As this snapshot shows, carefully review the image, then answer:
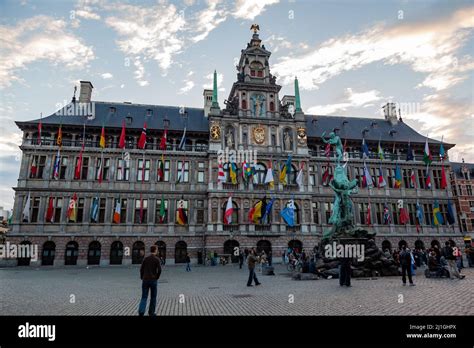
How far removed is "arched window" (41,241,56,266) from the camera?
Answer: 34625mm

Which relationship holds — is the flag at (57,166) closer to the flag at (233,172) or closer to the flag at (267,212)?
the flag at (233,172)

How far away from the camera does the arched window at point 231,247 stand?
120 ft

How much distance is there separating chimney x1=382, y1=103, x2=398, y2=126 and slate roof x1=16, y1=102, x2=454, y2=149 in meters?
0.67

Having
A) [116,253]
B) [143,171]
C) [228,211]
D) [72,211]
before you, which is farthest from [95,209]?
[228,211]

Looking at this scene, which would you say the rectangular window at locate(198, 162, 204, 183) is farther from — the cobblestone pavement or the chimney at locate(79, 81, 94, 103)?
the cobblestone pavement

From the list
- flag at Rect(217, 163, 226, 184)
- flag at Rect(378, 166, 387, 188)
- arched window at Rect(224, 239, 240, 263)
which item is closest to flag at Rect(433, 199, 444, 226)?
flag at Rect(378, 166, 387, 188)

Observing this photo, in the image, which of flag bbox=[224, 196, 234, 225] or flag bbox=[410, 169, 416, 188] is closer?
flag bbox=[224, 196, 234, 225]

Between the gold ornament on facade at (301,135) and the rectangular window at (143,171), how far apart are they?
64.0 ft

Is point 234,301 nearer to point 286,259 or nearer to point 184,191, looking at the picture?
point 286,259

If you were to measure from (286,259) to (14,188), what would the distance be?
31.0m

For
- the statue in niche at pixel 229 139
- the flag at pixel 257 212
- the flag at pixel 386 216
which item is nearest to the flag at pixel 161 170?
the statue in niche at pixel 229 139

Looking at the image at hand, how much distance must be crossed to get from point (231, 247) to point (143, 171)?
1393cm

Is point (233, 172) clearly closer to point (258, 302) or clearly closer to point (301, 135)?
point (301, 135)

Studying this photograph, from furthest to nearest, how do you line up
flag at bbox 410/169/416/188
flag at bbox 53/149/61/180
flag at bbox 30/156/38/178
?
flag at bbox 410/169/416/188 → flag at bbox 30/156/38/178 → flag at bbox 53/149/61/180
